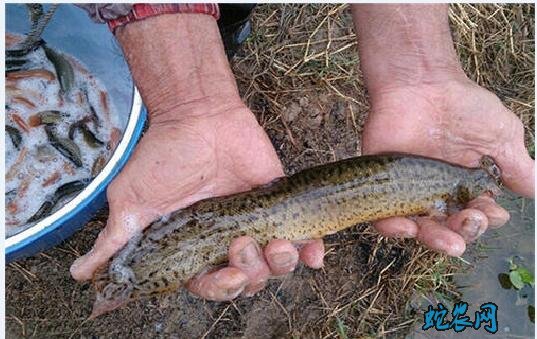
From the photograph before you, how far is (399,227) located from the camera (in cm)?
276

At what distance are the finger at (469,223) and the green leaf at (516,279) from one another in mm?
1241

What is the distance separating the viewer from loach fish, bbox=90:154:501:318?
2.46 meters

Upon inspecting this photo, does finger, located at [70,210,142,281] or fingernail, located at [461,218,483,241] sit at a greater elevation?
finger, located at [70,210,142,281]

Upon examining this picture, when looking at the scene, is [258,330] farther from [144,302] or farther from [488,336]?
[488,336]

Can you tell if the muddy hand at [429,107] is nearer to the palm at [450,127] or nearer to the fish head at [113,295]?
the palm at [450,127]

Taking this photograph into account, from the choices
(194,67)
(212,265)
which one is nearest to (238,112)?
(194,67)

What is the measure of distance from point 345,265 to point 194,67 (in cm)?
155

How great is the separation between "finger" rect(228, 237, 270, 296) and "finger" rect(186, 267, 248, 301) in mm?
32

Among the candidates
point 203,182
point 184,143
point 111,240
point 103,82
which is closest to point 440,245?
point 203,182

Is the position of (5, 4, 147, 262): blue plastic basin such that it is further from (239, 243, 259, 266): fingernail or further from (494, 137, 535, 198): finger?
(494, 137, 535, 198): finger

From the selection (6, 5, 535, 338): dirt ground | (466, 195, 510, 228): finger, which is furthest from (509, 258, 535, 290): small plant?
(466, 195, 510, 228): finger

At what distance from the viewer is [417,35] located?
9.70 ft

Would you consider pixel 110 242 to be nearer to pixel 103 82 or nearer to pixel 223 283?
pixel 223 283

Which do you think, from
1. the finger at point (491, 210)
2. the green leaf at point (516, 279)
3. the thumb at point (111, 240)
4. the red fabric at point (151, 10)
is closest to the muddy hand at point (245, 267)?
the thumb at point (111, 240)
